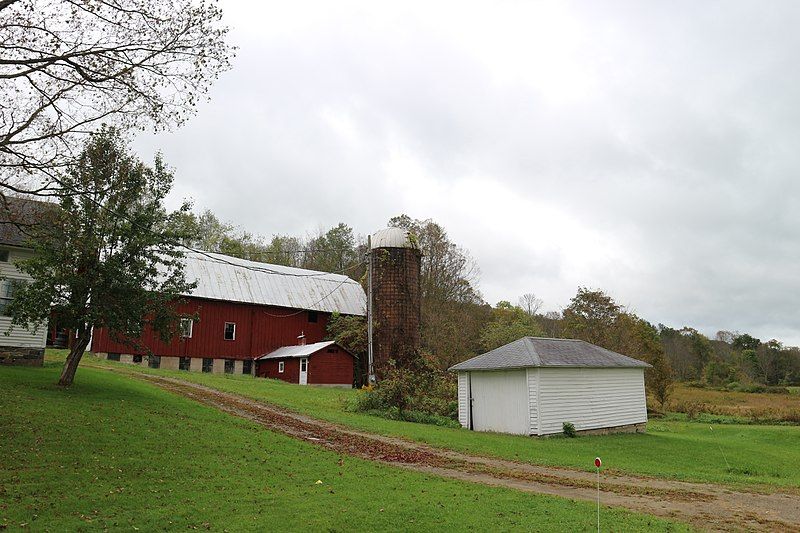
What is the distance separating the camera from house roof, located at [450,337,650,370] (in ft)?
74.8

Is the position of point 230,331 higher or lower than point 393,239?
lower

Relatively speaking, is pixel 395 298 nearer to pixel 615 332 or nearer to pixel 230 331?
pixel 230 331

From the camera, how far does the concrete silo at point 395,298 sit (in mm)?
35562

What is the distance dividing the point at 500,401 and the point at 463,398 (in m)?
1.99

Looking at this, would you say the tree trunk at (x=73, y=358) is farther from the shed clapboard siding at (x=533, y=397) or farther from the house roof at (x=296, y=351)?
the house roof at (x=296, y=351)

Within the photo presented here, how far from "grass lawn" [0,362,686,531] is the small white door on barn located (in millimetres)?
19918

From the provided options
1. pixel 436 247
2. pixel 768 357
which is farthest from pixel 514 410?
pixel 768 357

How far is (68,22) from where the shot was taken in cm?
1113

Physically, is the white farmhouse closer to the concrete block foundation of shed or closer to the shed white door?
the shed white door

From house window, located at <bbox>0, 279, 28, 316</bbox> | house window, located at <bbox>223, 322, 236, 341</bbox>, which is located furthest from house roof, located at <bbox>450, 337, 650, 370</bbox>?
house window, located at <bbox>223, 322, 236, 341</bbox>

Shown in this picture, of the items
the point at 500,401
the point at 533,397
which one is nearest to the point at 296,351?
the point at 500,401

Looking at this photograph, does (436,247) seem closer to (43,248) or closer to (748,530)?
(43,248)

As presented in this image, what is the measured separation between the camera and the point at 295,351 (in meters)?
38.3

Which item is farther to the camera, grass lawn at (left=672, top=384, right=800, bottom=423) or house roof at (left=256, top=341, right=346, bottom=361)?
grass lawn at (left=672, top=384, right=800, bottom=423)
